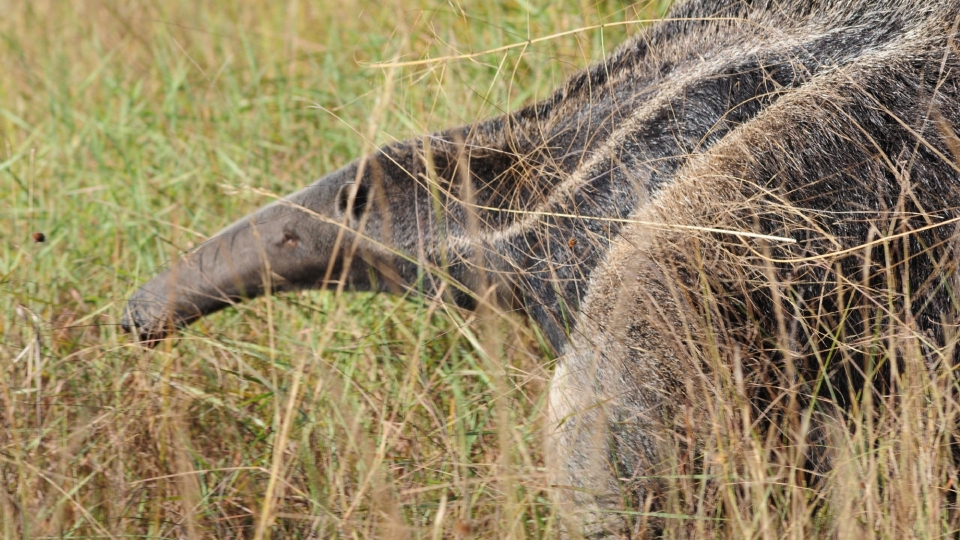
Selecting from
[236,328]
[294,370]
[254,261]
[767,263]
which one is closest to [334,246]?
[254,261]

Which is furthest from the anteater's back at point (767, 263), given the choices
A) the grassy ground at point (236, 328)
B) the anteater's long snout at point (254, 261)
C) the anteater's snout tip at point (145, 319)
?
the anteater's snout tip at point (145, 319)

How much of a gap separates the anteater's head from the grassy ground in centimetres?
13

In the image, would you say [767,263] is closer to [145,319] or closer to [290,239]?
[290,239]

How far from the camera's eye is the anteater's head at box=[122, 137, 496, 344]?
13.3 ft

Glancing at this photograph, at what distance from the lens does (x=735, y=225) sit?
134 inches

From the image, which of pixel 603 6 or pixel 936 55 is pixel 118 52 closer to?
pixel 603 6

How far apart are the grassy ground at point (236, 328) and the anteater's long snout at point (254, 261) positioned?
4.8 inches

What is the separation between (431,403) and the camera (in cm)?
410

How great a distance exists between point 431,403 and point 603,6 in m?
3.37

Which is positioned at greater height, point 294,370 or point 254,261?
point 254,261

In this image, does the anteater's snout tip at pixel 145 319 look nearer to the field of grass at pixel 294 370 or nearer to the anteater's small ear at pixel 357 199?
the field of grass at pixel 294 370

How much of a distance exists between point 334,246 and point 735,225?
1565mm

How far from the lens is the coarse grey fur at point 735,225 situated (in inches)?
133

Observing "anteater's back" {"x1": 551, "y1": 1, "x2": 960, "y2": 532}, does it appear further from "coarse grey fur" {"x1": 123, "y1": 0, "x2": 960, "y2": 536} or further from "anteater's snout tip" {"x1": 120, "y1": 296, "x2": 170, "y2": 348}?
"anteater's snout tip" {"x1": 120, "y1": 296, "x2": 170, "y2": 348}
